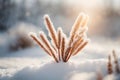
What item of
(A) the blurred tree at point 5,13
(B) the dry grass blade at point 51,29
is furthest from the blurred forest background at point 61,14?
(B) the dry grass blade at point 51,29

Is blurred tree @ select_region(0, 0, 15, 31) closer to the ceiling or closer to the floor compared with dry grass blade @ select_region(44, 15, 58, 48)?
closer to the floor

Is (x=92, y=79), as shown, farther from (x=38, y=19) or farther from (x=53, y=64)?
(x=38, y=19)

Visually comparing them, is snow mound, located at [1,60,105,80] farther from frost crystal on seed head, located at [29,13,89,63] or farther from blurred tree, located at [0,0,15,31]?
blurred tree, located at [0,0,15,31]

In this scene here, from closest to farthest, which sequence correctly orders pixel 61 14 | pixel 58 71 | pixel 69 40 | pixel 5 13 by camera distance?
pixel 58 71 → pixel 69 40 → pixel 5 13 → pixel 61 14

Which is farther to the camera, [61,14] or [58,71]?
[61,14]

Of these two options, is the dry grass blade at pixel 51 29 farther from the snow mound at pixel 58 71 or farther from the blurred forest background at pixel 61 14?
the blurred forest background at pixel 61 14

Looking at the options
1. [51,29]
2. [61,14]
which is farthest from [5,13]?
[51,29]

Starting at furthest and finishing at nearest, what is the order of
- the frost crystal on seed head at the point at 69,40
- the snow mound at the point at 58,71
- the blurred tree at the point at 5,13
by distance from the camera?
the blurred tree at the point at 5,13
the frost crystal on seed head at the point at 69,40
the snow mound at the point at 58,71

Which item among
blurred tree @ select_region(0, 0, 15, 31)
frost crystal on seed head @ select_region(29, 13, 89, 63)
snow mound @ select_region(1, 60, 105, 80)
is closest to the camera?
snow mound @ select_region(1, 60, 105, 80)

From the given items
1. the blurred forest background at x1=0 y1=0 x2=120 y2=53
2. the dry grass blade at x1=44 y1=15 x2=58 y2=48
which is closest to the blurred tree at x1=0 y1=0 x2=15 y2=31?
the blurred forest background at x1=0 y1=0 x2=120 y2=53

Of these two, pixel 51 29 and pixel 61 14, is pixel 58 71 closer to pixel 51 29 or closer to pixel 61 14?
pixel 51 29

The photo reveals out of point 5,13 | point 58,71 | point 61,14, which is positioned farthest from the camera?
point 61,14

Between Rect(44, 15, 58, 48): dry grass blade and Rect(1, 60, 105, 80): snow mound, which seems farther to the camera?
Rect(44, 15, 58, 48): dry grass blade

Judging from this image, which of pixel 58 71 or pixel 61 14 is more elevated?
pixel 58 71
